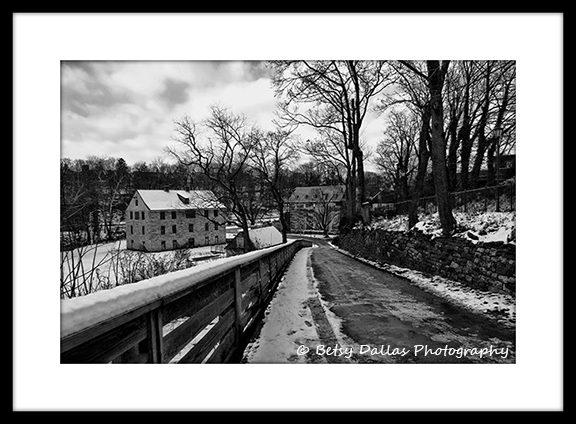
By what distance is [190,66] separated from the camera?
2670mm

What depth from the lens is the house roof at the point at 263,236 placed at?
77.8 feet

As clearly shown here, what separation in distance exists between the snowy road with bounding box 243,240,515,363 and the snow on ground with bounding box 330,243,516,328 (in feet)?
0.47

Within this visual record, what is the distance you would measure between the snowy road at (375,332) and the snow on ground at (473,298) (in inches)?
5.6

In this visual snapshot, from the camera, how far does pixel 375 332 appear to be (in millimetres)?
2686

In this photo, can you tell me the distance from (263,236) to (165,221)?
1841 centimetres

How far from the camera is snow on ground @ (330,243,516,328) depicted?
10.5ft

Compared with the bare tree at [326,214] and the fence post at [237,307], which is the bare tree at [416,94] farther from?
the bare tree at [326,214]
